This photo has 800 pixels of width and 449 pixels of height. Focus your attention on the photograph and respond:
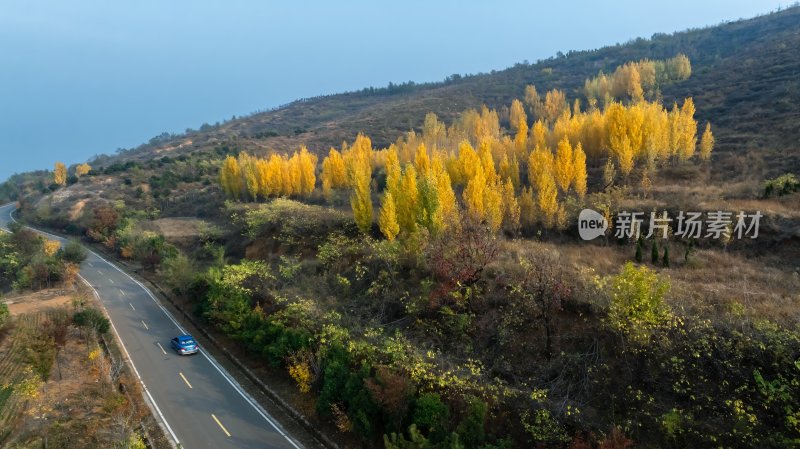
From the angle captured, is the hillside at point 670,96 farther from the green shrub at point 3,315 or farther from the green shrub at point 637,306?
the green shrub at point 3,315

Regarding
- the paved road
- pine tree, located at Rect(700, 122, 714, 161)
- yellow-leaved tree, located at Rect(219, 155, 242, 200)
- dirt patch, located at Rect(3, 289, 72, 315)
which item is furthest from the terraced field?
pine tree, located at Rect(700, 122, 714, 161)

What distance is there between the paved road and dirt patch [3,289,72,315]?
2.95 m

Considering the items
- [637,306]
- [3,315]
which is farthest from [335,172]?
[637,306]

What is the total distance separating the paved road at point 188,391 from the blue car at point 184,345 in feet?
0.84

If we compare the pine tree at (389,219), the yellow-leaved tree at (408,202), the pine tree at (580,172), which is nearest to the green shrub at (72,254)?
the pine tree at (389,219)

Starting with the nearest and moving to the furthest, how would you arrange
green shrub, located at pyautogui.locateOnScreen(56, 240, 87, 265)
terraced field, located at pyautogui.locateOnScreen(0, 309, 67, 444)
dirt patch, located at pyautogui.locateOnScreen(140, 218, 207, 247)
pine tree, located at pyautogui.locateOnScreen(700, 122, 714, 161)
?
1. terraced field, located at pyautogui.locateOnScreen(0, 309, 67, 444)
2. green shrub, located at pyautogui.locateOnScreen(56, 240, 87, 265)
3. pine tree, located at pyautogui.locateOnScreen(700, 122, 714, 161)
4. dirt patch, located at pyautogui.locateOnScreen(140, 218, 207, 247)

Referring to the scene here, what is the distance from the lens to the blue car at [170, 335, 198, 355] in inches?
893

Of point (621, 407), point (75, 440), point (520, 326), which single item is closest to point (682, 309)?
point (621, 407)

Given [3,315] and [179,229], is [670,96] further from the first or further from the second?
[3,315]

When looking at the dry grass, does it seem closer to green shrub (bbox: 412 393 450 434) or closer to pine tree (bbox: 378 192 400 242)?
pine tree (bbox: 378 192 400 242)

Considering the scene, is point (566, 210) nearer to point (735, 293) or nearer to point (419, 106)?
point (735, 293)

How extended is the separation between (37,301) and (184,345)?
15.3m

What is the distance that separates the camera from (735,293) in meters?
16.9

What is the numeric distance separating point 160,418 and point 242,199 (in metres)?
44.2
